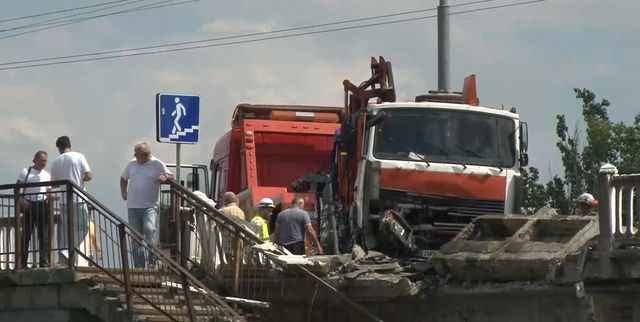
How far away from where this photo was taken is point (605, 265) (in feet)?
46.0

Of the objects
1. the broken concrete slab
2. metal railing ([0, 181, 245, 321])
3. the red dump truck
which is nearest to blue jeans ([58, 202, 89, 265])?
metal railing ([0, 181, 245, 321])

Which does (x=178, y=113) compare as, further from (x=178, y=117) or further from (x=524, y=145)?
(x=524, y=145)

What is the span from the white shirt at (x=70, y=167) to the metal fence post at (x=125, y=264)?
4.99 feet

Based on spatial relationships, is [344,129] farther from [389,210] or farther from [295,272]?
[295,272]

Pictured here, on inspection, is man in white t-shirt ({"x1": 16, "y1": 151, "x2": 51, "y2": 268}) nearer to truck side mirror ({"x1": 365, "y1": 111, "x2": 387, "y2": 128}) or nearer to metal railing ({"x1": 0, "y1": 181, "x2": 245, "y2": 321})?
metal railing ({"x1": 0, "y1": 181, "x2": 245, "y2": 321})

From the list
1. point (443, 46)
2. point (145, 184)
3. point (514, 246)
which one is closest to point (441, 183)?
point (514, 246)

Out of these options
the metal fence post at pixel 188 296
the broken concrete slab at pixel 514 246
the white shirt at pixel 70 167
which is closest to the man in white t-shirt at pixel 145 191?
the white shirt at pixel 70 167

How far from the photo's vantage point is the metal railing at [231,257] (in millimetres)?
15867

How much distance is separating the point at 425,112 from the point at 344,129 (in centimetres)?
118

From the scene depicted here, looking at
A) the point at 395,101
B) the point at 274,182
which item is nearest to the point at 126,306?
the point at 395,101

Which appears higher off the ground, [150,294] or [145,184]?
[145,184]

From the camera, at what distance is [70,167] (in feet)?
54.3

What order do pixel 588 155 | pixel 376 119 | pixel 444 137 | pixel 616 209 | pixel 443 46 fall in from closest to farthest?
pixel 616 209 → pixel 376 119 → pixel 444 137 → pixel 443 46 → pixel 588 155

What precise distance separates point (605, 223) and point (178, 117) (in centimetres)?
694
